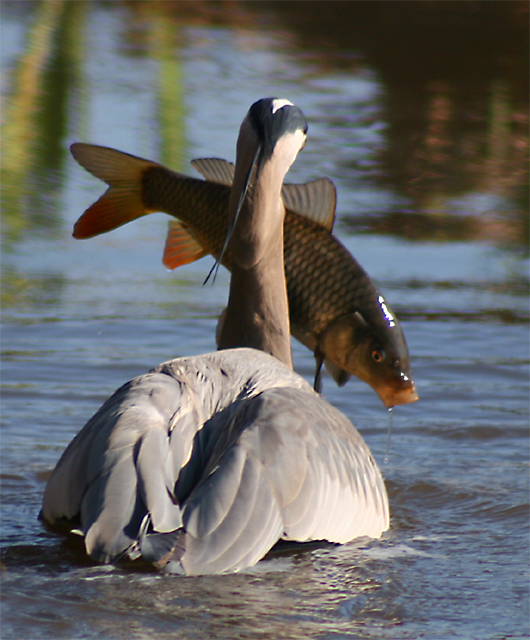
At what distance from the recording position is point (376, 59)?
15148 mm

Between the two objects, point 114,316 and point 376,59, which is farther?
point 376,59

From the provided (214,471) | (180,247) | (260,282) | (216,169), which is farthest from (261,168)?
(214,471)

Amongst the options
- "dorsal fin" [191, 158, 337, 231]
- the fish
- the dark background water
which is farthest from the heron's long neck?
the dark background water

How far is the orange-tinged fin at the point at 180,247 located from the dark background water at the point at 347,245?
737 mm

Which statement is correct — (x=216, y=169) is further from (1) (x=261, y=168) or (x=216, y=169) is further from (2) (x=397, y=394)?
(2) (x=397, y=394)

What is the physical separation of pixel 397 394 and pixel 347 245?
12.7ft

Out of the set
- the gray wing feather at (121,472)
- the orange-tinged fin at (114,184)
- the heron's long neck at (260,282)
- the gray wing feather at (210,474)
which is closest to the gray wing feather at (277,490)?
the gray wing feather at (210,474)

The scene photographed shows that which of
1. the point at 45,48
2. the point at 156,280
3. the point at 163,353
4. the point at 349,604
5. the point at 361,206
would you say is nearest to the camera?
the point at 349,604

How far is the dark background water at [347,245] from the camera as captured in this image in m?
2.81

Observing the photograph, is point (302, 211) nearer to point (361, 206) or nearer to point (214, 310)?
point (214, 310)

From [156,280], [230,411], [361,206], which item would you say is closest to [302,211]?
[230,411]

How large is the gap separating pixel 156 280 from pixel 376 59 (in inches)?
347

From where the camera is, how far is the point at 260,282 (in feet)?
14.0

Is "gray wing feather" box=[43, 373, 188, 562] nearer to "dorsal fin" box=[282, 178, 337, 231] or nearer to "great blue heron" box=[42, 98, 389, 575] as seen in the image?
"great blue heron" box=[42, 98, 389, 575]
